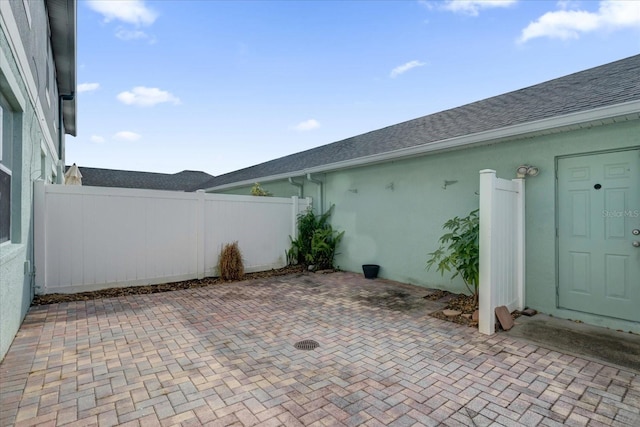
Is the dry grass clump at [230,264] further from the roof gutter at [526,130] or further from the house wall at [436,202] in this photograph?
the roof gutter at [526,130]

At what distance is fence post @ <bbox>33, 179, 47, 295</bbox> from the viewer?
5.08 meters

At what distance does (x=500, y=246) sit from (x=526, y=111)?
2.59 meters

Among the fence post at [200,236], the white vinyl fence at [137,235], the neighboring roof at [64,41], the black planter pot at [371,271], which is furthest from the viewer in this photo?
the black planter pot at [371,271]

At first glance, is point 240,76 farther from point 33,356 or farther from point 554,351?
point 554,351

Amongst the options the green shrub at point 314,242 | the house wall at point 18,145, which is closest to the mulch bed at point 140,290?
the house wall at point 18,145

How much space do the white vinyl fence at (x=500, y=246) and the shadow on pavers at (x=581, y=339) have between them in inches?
14.9

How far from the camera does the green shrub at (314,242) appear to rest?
8.24 m

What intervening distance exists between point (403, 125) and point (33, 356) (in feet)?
29.6

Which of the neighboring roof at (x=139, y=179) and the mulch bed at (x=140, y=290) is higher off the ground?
the neighboring roof at (x=139, y=179)

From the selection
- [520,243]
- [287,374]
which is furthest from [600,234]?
[287,374]

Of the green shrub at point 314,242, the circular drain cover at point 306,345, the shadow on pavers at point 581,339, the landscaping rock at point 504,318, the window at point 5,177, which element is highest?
the window at point 5,177

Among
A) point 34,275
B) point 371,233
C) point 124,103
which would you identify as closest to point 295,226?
point 371,233

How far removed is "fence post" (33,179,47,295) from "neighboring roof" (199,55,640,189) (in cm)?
576

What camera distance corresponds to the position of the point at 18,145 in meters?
3.62
